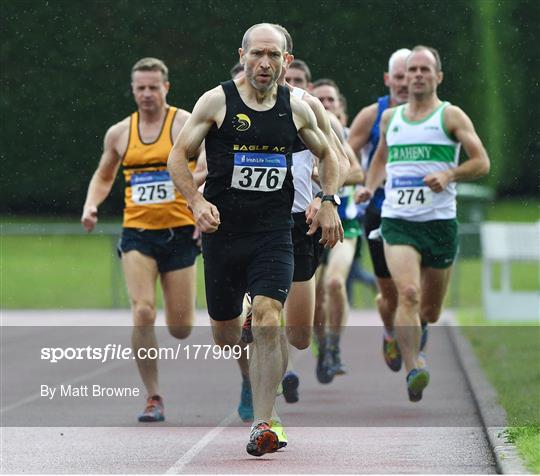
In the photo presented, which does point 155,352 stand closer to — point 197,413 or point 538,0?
point 197,413

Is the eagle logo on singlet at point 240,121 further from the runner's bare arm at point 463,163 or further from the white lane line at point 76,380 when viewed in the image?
the white lane line at point 76,380

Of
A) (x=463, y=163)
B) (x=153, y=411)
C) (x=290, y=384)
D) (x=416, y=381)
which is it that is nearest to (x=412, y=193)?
(x=463, y=163)

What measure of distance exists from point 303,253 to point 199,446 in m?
1.46

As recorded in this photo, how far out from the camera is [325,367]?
12.6 m

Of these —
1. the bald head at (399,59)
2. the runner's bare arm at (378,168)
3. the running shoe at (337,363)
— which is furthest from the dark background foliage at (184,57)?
the running shoe at (337,363)

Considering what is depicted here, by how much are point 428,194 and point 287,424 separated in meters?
2.09

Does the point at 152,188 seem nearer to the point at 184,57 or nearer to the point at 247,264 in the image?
the point at 247,264

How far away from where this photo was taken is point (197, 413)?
1107 centimetres

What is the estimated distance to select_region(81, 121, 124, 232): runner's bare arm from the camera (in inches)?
431

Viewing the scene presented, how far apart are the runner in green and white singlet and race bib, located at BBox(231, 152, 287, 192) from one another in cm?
272

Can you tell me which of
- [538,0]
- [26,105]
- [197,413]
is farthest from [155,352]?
[26,105]

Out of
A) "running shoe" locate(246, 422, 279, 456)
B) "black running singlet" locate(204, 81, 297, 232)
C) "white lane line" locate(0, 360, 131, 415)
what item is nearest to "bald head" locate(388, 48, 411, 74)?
"white lane line" locate(0, 360, 131, 415)

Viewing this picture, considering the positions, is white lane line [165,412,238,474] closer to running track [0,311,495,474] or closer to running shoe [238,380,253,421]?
running track [0,311,495,474]

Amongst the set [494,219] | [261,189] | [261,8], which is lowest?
[494,219]
